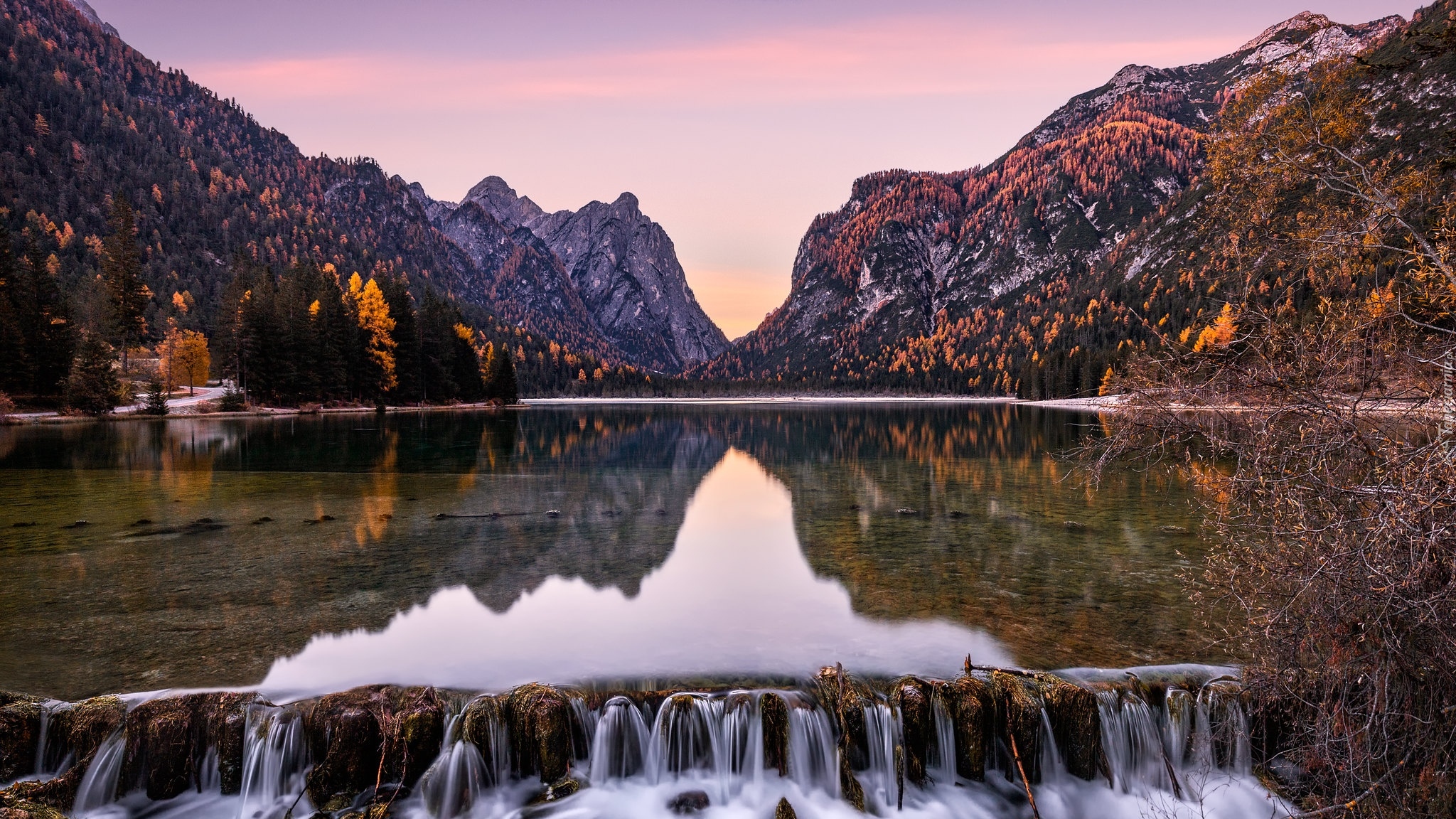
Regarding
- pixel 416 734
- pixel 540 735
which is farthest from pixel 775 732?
pixel 416 734

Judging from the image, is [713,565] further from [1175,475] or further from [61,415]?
[61,415]

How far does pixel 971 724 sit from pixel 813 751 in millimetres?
2235

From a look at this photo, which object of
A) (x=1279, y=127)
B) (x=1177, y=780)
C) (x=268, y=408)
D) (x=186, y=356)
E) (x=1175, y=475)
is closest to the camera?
(x=1279, y=127)

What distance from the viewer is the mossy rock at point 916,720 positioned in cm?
972

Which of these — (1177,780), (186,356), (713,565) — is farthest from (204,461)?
(186,356)

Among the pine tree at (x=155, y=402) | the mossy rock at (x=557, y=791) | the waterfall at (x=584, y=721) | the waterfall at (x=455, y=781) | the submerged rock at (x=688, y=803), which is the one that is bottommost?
the submerged rock at (x=688, y=803)

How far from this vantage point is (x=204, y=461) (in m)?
36.7

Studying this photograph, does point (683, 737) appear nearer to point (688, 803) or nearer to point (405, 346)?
point (688, 803)

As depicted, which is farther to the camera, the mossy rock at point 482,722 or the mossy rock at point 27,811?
the mossy rock at point 482,722

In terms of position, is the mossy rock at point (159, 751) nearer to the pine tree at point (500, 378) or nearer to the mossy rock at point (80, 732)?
the mossy rock at point (80, 732)

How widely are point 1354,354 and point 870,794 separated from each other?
25.1 feet

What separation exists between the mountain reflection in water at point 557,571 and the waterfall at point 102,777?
1.24m

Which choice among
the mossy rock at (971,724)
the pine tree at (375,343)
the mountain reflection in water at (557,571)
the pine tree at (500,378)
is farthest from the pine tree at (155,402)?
the mossy rock at (971,724)

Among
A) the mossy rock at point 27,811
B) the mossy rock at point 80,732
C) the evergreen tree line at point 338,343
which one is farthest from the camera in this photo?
the evergreen tree line at point 338,343
